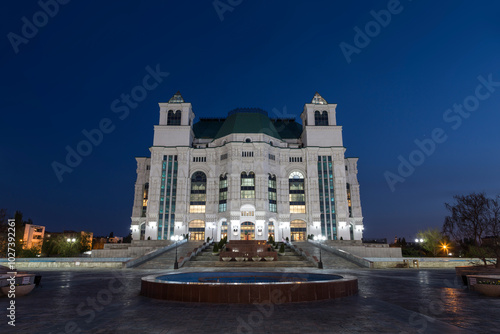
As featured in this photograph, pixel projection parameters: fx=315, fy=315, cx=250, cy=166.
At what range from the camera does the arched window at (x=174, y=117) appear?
83.9m

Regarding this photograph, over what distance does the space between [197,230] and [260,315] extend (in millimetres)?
67577

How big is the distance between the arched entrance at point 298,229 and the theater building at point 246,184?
242mm

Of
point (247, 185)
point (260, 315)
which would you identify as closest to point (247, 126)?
point (247, 185)

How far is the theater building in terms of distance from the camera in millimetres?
74844

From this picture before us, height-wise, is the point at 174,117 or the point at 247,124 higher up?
the point at 174,117

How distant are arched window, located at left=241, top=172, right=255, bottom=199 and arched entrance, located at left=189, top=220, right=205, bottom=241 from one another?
12.6m

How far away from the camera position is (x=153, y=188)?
3029 inches

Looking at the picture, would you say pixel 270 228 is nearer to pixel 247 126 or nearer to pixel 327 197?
pixel 327 197

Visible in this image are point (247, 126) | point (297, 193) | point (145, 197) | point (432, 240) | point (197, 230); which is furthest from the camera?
point (145, 197)

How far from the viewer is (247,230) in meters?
74.0

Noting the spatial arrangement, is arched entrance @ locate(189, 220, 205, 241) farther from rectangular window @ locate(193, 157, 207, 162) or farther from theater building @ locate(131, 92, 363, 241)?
rectangular window @ locate(193, 157, 207, 162)

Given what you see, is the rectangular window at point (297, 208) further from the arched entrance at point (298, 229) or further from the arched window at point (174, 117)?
the arched window at point (174, 117)

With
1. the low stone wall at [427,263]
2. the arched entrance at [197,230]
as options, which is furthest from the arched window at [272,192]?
the low stone wall at [427,263]

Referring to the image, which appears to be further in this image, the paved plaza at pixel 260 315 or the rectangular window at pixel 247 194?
the rectangular window at pixel 247 194
